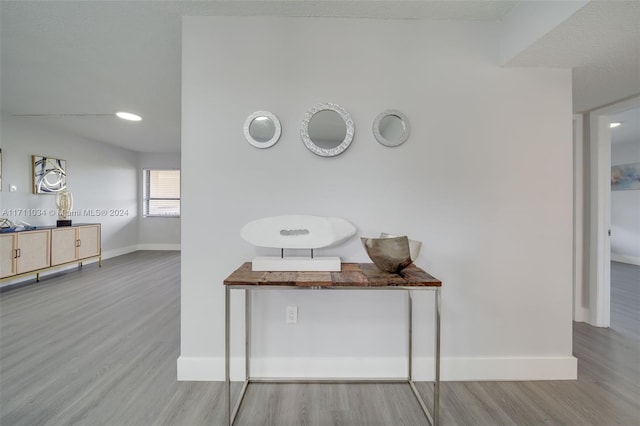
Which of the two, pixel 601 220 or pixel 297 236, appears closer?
pixel 297 236

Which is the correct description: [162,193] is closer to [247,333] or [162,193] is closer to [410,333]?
[247,333]

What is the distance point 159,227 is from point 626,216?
9.88m

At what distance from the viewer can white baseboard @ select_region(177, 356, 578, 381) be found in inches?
66.9

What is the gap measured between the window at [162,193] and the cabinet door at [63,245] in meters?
2.26

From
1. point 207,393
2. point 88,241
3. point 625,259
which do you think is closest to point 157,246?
point 88,241

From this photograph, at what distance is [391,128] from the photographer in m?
1.73

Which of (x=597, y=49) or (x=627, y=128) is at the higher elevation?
(x=627, y=128)

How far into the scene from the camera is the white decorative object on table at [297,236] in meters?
1.51

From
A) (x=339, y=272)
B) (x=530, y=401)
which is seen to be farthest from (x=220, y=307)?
(x=530, y=401)

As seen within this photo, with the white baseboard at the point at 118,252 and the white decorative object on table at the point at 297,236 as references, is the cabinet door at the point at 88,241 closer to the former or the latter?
the white baseboard at the point at 118,252

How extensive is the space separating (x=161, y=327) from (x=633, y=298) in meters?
5.29

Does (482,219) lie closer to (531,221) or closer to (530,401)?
(531,221)

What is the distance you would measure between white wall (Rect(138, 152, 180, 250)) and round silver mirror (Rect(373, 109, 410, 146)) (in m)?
5.94

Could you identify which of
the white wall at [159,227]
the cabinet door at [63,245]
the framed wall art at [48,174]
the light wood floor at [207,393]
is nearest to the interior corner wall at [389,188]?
the light wood floor at [207,393]
